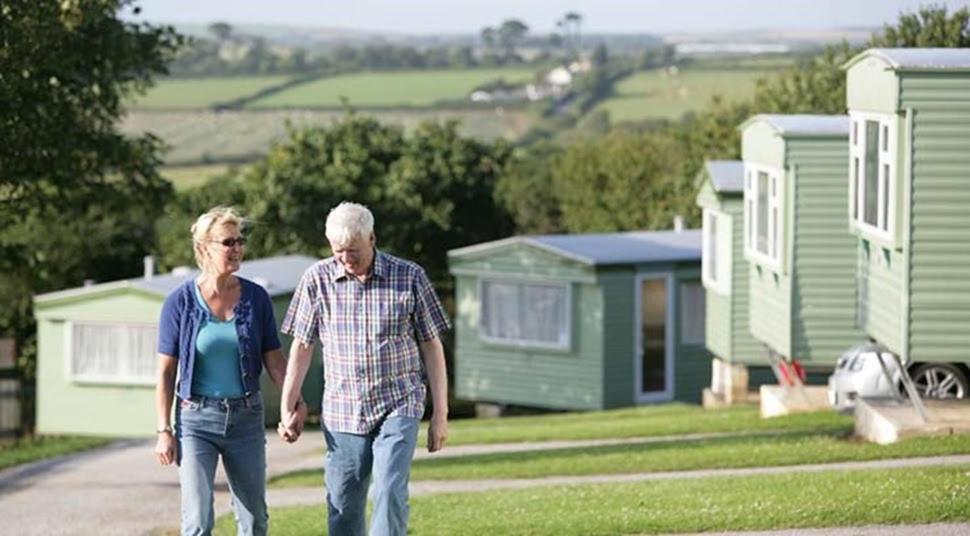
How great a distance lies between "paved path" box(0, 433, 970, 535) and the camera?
16.8 metres

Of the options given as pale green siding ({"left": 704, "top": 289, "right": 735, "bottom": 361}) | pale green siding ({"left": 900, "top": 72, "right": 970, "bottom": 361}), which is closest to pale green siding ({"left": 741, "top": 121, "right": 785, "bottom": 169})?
pale green siding ({"left": 704, "top": 289, "right": 735, "bottom": 361})

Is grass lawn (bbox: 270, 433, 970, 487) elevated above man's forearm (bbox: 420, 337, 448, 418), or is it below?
below

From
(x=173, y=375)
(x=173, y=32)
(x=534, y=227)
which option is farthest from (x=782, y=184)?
(x=534, y=227)

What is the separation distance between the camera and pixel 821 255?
23203 mm

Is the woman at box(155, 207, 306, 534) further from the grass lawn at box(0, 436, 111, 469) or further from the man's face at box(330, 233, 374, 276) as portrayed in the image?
the grass lawn at box(0, 436, 111, 469)

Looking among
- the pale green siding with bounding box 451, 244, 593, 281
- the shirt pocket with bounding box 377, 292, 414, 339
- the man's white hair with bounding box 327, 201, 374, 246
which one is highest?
the man's white hair with bounding box 327, 201, 374, 246

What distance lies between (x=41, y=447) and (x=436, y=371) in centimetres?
2046

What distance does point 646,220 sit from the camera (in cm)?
5634

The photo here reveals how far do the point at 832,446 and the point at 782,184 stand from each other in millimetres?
5464

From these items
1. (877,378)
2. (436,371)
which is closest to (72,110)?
(877,378)

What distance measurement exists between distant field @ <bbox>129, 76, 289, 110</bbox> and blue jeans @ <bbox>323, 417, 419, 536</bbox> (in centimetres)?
11570

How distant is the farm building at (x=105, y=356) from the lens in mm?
34719

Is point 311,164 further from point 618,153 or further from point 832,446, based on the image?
point 832,446

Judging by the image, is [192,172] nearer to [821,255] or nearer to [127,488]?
[821,255]
